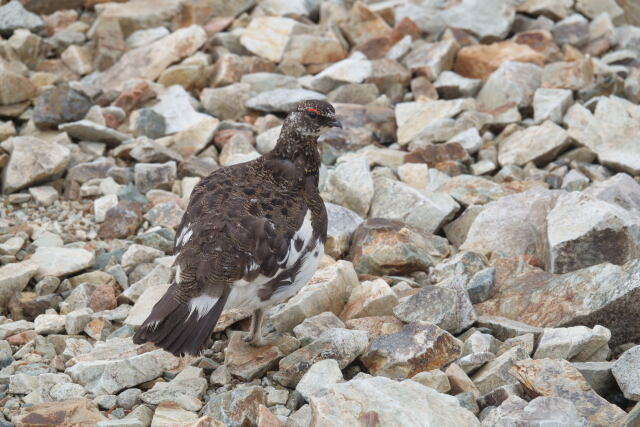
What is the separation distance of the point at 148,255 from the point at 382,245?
1.82 m

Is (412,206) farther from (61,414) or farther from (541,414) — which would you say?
(61,414)

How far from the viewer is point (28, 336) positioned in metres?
5.27

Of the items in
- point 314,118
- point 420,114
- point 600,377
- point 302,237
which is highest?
point 314,118

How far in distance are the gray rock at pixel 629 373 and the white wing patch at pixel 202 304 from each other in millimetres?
2188

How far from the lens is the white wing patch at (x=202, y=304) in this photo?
442 centimetres

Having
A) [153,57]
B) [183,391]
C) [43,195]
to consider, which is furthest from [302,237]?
[153,57]

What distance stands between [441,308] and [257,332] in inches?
46.0

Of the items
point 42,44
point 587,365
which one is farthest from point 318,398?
point 42,44

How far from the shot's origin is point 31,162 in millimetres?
7430

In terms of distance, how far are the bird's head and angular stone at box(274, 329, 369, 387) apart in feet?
4.84

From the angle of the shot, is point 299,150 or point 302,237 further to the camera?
point 299,150

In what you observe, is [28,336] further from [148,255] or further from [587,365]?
[587,365]

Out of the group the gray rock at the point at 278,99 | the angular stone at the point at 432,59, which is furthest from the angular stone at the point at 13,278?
the angular stone at the point at 432,59

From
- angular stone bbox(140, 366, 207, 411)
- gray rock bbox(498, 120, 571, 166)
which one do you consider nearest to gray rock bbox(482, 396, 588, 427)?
angular stone bbox(140, 366, 207, 411)
